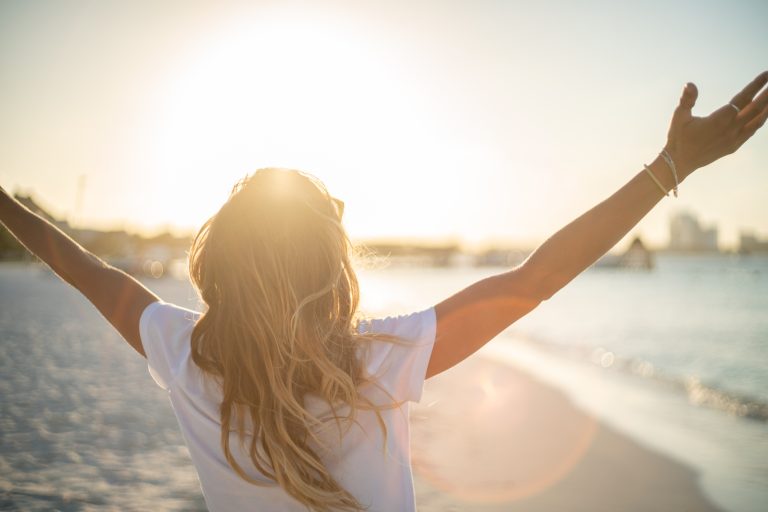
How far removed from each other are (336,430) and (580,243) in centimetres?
85

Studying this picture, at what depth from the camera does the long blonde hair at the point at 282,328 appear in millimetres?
1497

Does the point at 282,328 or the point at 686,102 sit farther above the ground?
the point at 686,102

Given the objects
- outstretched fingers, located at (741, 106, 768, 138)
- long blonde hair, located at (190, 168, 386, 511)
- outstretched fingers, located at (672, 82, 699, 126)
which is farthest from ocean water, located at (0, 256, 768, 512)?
A: outstretched fingers, located at (741, 106, 768, 138)

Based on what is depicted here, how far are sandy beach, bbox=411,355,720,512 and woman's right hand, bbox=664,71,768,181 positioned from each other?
11.9 feet

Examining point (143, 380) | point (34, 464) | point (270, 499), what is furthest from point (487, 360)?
point (270, 499)

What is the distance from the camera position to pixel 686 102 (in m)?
1.41

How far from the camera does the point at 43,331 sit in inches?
568

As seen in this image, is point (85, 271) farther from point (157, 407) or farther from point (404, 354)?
point (157, 407)

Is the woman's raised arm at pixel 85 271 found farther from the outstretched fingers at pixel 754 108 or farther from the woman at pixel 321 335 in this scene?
the outstretched fingers at pixel 754 108

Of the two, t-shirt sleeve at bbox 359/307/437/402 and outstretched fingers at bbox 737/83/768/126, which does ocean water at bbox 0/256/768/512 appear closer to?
t-shirt sleeve at bbox 359/307/437/402

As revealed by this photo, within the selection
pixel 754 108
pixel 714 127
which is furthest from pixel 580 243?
pixel 754 108

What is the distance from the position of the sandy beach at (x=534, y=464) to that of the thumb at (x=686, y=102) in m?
3.69

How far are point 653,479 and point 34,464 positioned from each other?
20.6 ft

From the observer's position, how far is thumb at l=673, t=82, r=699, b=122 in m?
1.40
